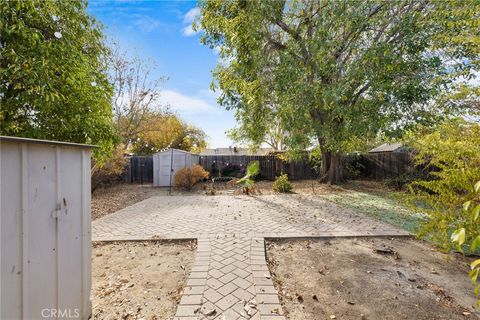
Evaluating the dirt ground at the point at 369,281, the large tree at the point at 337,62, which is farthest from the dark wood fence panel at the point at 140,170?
the dirt ground at the point at 369,281

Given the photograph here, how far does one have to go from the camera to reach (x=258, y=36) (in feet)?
24.6

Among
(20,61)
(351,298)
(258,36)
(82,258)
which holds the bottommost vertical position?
(351,298)

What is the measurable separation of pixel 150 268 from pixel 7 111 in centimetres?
297

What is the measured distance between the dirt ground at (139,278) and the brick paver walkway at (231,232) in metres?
0.18

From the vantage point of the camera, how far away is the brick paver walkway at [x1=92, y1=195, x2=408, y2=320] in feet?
7.26

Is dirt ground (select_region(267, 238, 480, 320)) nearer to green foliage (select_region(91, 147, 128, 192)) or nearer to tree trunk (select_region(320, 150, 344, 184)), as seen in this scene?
tree trunk (select_region(320, 150, 344, 184))

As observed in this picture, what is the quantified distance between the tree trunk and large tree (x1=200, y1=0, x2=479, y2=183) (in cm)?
227

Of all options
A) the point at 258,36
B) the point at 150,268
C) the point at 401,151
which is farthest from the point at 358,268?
the point at 401,151

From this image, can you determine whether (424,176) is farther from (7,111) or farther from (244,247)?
(7,111)

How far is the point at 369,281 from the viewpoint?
2643 mm

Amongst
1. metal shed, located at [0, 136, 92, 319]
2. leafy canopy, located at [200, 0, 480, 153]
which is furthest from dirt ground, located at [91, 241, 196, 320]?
leafy canopy, located at [200, 0, 480, 153]

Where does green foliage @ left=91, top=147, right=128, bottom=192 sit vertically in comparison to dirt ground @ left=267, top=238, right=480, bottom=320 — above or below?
above

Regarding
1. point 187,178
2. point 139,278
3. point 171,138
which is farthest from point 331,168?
point 171,138

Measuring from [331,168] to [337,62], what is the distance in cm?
510
